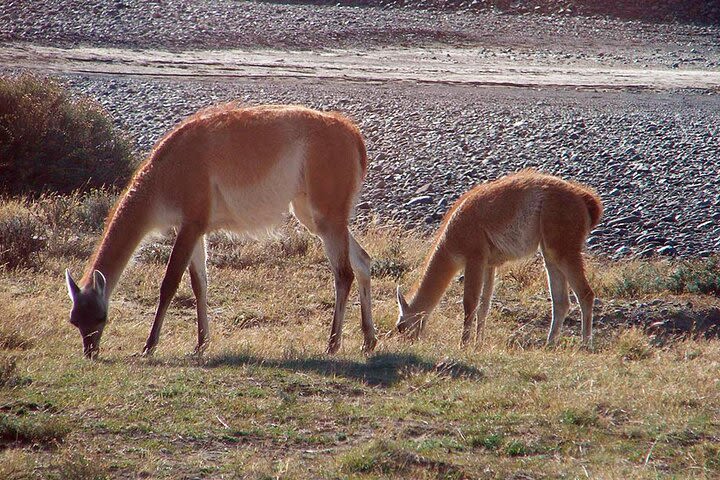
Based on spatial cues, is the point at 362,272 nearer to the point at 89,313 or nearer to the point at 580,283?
the point at 580,283

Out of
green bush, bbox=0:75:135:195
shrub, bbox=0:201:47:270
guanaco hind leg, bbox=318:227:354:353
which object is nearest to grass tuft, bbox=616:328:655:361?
guanaco hind leg, bbox=318:227:354:353

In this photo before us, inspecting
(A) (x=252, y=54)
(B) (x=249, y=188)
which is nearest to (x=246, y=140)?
(B) (x=249, y=188)

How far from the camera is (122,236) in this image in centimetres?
874

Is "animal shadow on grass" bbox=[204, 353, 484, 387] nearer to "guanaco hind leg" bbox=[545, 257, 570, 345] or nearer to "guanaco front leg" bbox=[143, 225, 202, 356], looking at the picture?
"guanaco front leg" bbox=[143, 225, 202, 356]

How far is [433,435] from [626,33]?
82.0 ft

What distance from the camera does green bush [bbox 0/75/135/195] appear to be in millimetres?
14477

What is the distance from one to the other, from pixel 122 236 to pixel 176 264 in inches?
20.9

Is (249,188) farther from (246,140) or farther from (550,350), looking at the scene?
(550,350)

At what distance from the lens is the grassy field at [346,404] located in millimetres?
5602

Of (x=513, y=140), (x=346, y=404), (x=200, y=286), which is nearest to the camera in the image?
(x=346, y=404)

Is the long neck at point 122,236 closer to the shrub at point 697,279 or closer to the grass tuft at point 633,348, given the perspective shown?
the grass tuft at point 633,348

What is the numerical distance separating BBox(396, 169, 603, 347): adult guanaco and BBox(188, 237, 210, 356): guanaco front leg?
1802mm

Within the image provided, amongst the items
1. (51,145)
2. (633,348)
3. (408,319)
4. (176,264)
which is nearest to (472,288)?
(408,319)

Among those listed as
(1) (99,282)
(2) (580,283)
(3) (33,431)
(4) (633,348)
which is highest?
(3) (33,431)
